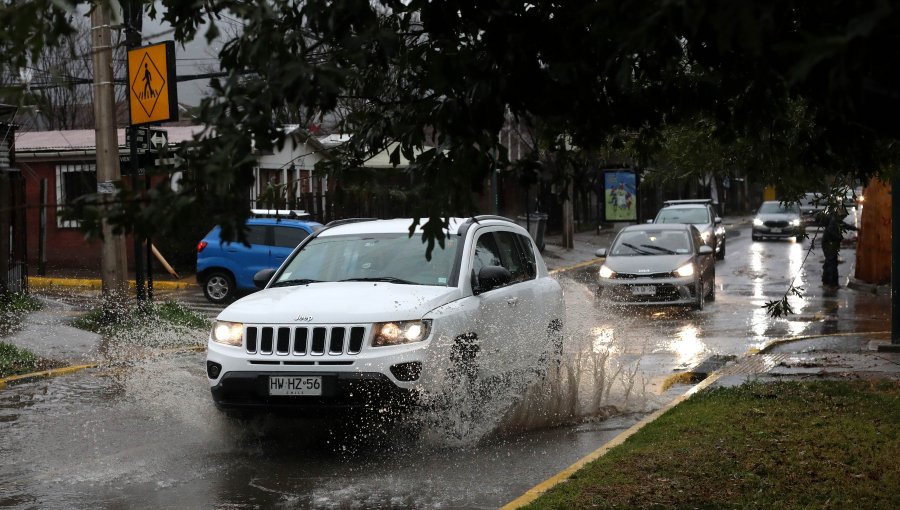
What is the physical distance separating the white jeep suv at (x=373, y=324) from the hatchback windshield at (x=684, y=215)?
23.5 metres

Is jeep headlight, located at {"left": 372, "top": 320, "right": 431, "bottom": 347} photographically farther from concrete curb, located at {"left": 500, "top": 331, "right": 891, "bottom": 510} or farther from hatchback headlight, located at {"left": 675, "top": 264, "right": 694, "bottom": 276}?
hatchback headlight, located at {"left": 675, "top": 264, "right": 694, "bottom": 276}

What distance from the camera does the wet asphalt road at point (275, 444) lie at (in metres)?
7.05

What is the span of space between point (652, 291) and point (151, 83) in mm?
8835

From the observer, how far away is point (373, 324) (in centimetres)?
814

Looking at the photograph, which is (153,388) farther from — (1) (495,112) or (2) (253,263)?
(2) (253,263)

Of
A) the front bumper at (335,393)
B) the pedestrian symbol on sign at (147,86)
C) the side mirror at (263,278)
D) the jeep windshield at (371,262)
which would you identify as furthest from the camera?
the pedestrian symbol on sign at (147,86)

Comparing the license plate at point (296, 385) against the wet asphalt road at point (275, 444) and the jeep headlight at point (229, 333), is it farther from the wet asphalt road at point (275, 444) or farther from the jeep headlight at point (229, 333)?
the jeep headlight at point (229, 333)

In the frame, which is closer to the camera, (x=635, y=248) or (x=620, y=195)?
(x=635, y=248)

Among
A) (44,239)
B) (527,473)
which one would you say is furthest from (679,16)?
(44,239)

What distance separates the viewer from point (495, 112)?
14.6 feet

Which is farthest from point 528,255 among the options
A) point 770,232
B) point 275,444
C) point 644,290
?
point 770,232

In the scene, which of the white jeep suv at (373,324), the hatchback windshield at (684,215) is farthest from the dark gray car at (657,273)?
the hatchback windshield at (684,215)

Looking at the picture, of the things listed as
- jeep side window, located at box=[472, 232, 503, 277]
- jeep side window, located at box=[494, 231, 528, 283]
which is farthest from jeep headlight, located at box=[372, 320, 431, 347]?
jeep side window, located at box=[494, 231, 528, 283]

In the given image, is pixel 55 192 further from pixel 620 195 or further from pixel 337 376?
pixel 337 376
